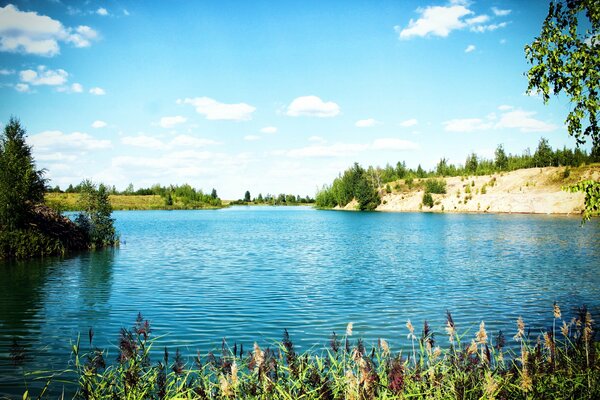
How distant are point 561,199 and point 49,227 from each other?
329 feet

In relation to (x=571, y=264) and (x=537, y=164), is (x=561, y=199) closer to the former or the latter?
(x=537, y=164)

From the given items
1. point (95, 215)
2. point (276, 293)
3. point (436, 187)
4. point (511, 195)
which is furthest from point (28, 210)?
point (436, 187)

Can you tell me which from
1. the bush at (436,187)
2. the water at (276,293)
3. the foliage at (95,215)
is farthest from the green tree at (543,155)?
the foliage at (95,215)

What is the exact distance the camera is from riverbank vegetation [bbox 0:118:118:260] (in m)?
33.2

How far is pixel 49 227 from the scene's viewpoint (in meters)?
38.3

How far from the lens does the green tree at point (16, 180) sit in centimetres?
3291

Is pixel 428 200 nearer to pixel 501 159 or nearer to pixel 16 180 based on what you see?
pixel 501 159

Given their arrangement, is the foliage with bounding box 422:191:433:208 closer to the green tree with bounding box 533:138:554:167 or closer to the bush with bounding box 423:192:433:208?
the bush with bounding box 423:192:433:208

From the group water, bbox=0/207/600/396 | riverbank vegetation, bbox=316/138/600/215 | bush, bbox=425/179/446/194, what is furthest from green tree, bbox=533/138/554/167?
water, bbox=0/207/600/396

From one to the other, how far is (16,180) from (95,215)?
355 inches

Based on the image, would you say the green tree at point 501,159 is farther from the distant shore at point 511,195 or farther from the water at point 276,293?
the water at point 276,293

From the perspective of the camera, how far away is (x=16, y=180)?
33562 mm

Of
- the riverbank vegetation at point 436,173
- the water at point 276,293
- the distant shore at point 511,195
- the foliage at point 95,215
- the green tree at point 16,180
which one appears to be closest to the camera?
the water at point 276,293

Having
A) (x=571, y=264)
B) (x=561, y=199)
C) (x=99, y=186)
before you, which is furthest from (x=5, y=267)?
(x=561, y=199)
